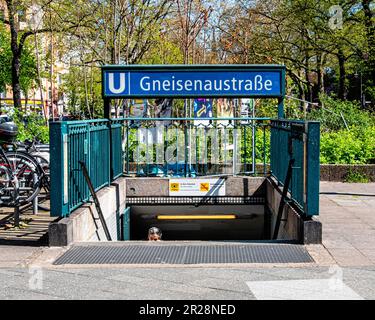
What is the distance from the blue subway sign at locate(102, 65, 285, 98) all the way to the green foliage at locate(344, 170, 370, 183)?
4.98 meters

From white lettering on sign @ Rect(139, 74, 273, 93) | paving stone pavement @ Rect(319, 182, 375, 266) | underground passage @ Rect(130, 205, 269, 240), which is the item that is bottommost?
underground passage @ Rect(130, 205, 269, 240)

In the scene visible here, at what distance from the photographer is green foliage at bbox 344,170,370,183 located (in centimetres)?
1493

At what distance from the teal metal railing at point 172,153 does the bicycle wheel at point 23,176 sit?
1.00m

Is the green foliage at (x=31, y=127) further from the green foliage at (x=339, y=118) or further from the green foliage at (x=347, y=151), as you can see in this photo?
the green foliage at (x=339, y=118)

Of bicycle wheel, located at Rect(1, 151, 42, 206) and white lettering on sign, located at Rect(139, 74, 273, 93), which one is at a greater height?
white lettering on sign, located at Rect(139, 74, 273, 93)

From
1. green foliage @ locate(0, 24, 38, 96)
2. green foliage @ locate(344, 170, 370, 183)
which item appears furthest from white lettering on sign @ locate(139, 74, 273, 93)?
green foliage @ locate(0, 24, 38, 96)

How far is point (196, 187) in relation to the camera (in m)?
12.2

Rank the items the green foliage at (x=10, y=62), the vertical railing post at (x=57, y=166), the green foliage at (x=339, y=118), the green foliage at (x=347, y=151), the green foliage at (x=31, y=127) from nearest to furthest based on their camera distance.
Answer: the vertical railing post at (x=57, y=166), the green foliage at (x=347, y=151), the green foliage at (x=31, y=127), the green foliage at (x=339, y=118), the green foliage at (x=10, y=62)

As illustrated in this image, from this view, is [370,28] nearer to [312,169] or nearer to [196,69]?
[196,69]

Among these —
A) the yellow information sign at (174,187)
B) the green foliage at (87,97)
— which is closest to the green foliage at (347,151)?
the yellow information sign at (174,187)

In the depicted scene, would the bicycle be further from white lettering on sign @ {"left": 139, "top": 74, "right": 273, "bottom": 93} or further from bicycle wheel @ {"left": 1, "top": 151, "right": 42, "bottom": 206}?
white lettering on sign @ {"left": 139, "top": 74, "right": 273, "bottom": 93}

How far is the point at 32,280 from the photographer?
19.7 feet

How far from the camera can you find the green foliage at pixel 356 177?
14930 millimetres

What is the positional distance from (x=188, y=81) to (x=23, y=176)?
309 cm
